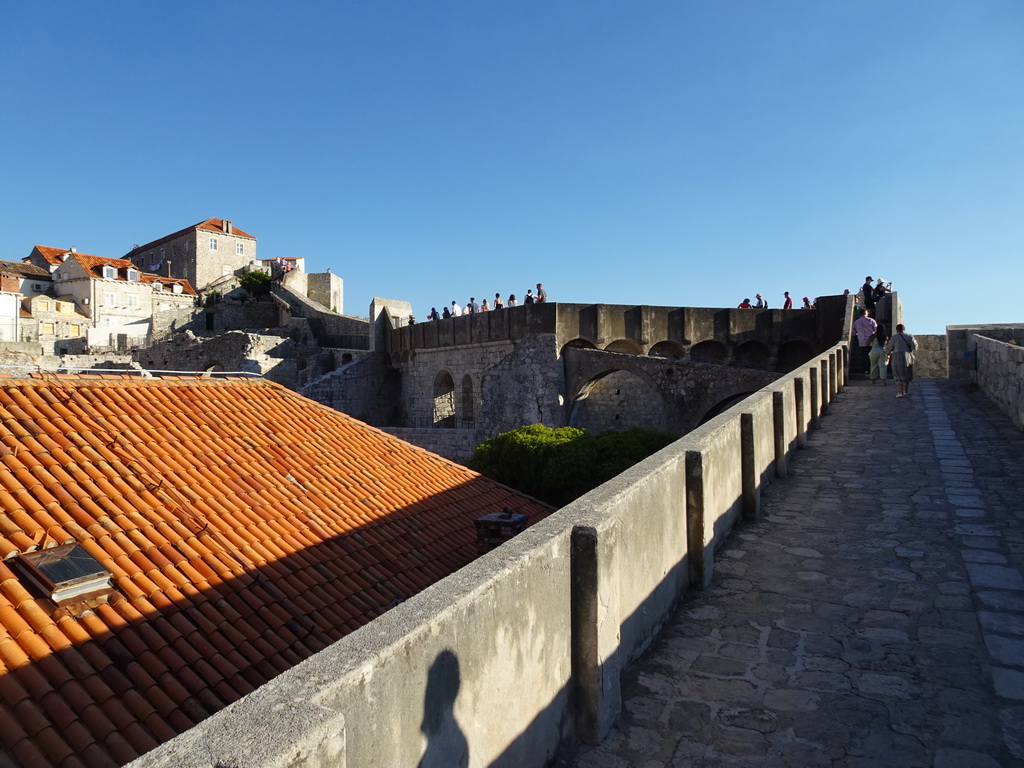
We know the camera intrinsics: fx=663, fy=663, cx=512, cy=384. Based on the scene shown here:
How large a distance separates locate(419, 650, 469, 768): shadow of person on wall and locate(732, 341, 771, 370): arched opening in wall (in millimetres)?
18715

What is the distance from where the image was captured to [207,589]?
579 centimetres

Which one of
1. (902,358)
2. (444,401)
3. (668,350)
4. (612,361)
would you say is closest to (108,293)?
(444,401)

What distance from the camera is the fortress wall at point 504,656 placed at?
1368mm

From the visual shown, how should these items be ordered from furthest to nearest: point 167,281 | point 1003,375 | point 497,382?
point 167,281 < point 497,382 < point 1003,375

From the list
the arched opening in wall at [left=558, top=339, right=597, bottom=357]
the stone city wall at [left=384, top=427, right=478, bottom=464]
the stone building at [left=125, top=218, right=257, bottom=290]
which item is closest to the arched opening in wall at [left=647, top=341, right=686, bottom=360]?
the arched opening in wall at [left=558, top=339, right=597, bottom=357]

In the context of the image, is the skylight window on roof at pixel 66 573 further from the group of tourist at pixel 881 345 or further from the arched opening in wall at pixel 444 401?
the arched opening in wall at pixel 444 401

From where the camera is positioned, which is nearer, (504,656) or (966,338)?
(504,656)

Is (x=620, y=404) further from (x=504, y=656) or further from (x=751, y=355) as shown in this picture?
(x=504, y=656)

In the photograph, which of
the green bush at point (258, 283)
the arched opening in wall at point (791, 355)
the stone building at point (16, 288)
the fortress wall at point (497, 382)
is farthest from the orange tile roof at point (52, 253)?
the arched opening in wall at point (791, 355)

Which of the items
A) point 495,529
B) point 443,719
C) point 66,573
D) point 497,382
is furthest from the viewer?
point 497,382

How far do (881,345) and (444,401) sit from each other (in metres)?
15.9

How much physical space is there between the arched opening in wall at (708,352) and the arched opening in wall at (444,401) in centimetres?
912

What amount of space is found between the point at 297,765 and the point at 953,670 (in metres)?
2.97

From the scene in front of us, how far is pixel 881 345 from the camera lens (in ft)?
46.4
